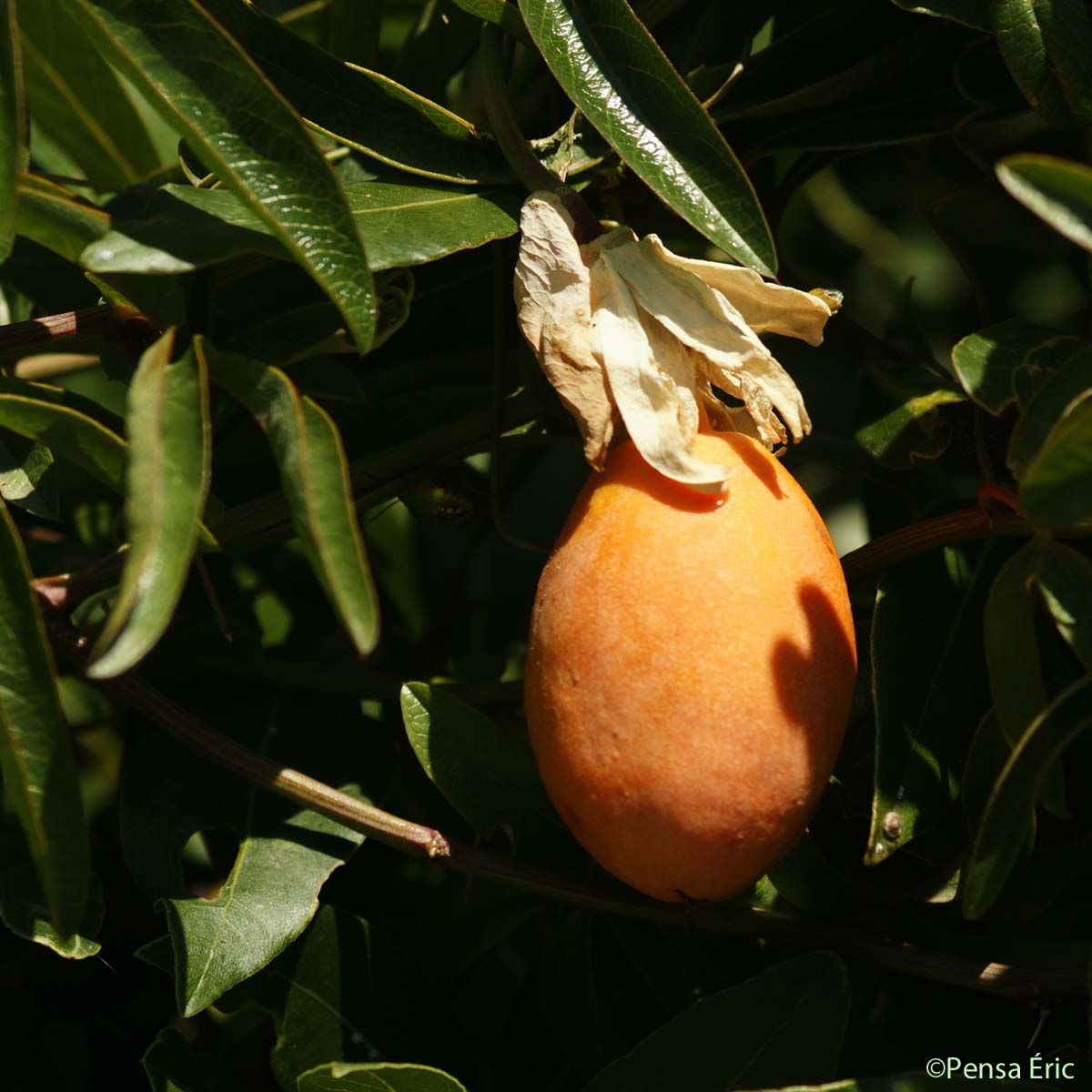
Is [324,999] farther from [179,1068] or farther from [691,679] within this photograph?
[691,679]

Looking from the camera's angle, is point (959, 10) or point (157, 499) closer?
point (157, 499)

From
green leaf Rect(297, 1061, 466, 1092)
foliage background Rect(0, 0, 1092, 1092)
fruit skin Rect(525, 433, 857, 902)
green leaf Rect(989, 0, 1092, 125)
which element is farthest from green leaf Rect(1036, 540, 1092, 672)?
green leaf Rect(297, 1061, 466, 1092)

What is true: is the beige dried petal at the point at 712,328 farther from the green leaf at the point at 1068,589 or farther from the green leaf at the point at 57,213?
the green leaf at the point at 57,213

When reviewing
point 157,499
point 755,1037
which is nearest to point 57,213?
point 157,499

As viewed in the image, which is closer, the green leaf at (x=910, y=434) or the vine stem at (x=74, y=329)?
the vine stem at (x=74, y=329)

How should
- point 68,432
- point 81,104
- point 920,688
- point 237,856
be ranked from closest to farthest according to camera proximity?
point 68,432 < point 920,688 < point 237,856 < point 81,104

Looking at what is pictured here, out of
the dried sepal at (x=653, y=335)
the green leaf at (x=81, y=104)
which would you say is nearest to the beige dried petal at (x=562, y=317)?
the dried sepal at (x=653, y=335)
